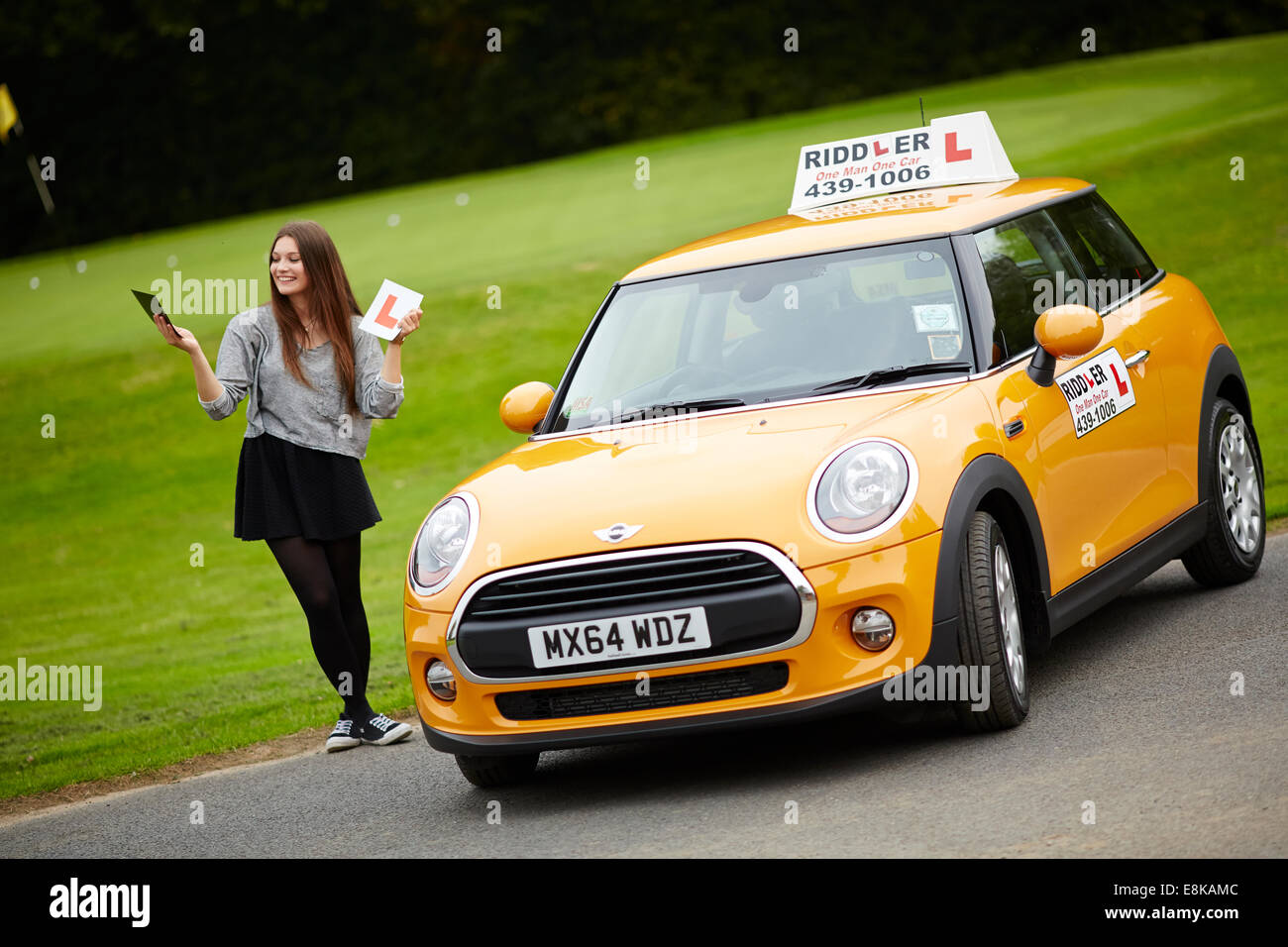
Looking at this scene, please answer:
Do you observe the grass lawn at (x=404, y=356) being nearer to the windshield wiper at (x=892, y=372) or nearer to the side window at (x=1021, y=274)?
the windshield wiper at (x=892, y=372)

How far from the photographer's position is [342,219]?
28.5m

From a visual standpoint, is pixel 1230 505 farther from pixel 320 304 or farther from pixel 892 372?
pixel 320 304

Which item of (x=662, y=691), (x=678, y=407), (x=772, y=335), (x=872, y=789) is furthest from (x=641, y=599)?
(x=772, y=335)

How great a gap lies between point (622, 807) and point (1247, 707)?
2.01 m

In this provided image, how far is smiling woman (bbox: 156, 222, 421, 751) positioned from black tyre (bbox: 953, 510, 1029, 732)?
2.44 m

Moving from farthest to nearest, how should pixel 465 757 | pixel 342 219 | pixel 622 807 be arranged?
pixel 342 219
pixel 465 757
pixel 622 807

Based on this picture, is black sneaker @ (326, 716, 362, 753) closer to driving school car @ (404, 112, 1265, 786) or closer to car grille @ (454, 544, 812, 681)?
driving school car @ (404, 112, 1265, 786)

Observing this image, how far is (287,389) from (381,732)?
1.44 metres

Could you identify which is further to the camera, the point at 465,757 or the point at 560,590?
the point at 465,757

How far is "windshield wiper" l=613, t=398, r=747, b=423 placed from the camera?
5777mm

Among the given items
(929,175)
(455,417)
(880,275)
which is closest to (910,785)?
(880,275)

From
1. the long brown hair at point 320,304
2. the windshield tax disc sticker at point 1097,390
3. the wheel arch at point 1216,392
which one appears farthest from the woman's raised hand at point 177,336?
the wheel arch at point 1216,392

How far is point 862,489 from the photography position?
4.94 m

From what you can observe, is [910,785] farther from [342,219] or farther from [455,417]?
[342,219]
